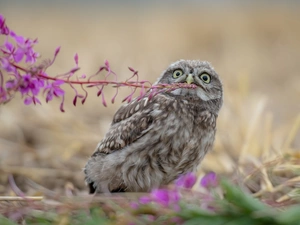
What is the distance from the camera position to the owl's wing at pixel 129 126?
11.1 ft

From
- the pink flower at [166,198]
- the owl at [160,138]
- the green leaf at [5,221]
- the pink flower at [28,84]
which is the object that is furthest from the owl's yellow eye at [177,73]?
the green leaf at [5,221]

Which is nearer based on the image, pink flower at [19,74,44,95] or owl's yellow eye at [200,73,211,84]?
pink flower at [19,74,44,95]

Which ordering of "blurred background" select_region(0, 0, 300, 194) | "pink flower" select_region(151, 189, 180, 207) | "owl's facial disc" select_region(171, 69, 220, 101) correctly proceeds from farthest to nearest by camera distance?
"blurred background" select_region(0, 0, 300, 194) → "owl's facial disc" select_region(171, 69, 220, 101) → "pink flower" select_region(151, 189, 180, 207)

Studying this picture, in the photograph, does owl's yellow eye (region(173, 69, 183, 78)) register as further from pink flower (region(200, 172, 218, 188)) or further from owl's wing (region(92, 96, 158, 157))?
pink flower (region(200, 172, 218, 188))

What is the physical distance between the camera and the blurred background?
4844 millimetres

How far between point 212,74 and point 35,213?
4.57 ft

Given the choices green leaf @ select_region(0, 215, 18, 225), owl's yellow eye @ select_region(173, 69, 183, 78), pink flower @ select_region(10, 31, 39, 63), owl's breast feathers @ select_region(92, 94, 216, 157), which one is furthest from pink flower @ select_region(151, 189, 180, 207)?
owl's yellow eye @ select_region(173, 69, 183, 78)

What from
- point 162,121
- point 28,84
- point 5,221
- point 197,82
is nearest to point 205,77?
point 197,82

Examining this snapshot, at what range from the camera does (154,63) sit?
8688mm

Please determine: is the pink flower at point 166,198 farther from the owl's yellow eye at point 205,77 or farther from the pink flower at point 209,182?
the owl's yellow eye at point 205,77

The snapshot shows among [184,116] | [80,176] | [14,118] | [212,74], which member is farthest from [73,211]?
[14,118]

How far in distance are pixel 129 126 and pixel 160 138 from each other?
201 millimetres

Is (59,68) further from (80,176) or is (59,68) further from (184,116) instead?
(184,116)

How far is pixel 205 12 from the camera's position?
544 inches
